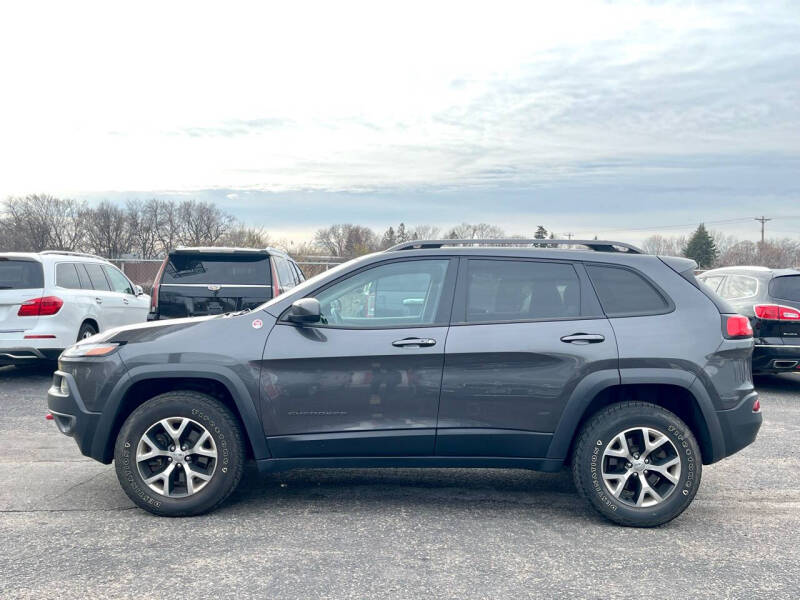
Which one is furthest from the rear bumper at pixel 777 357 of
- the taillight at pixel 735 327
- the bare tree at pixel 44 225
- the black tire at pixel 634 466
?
the bare tree at pixel 44 225

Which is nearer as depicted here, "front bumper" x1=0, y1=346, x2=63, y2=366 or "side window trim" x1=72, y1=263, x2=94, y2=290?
"front bumper" x1=0, y1=346, x2=63, y2=366

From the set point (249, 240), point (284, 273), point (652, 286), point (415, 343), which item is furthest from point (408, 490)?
point (249, 240)

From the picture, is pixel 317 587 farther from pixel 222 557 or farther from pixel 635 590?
pixel 635 590

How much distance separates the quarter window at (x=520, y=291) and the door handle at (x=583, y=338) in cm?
15

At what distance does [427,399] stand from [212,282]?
5456 millimetres

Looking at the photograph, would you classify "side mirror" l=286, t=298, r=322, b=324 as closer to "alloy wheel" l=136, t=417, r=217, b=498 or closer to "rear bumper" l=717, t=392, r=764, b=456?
"alloy wheel" l=136, t=417, r=217, b=498

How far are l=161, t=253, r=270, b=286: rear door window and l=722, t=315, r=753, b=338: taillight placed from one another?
19.7 feet

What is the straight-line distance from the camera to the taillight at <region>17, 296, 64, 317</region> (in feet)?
29.6

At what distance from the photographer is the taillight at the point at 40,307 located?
901 centimetres

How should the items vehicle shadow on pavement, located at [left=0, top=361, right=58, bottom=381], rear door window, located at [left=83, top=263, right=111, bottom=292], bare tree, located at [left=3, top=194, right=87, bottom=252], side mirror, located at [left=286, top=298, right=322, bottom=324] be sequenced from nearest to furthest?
side mirror, located at [left=286, top=298, right=322, bottom=324] < vehicle shadow on pavement, located at [left=0, top=361, right=58, bottom=381] < rear door window, located at [left=83, top=263, right=111, bottom=292] < bare tree, located at [left=3, top=194, right=87, bottom=252]

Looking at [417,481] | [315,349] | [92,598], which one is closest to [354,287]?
[315,349]

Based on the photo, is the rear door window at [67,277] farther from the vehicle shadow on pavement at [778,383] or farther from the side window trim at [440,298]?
the vehicle shadow on pavement at [778,383]

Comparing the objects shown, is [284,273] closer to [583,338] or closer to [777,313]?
[583,338]

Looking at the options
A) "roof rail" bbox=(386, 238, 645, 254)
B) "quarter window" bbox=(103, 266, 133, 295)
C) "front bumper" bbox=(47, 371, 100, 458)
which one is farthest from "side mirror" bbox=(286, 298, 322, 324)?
"quarter window" bbox=(103, 266, 133, 295)
